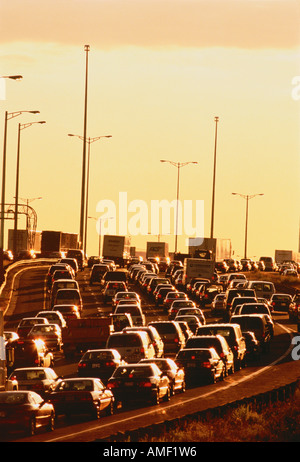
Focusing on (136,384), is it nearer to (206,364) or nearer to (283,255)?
(206,364)

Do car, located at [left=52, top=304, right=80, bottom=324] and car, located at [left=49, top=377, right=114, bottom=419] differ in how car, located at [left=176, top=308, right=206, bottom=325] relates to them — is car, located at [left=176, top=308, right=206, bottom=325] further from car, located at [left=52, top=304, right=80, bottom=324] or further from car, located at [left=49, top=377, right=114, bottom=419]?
car, located at [left=49, top=377, right=114, bottom=419]

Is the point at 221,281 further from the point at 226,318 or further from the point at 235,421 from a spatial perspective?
the point at 235,421

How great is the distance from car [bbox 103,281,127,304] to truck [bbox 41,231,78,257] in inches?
1834

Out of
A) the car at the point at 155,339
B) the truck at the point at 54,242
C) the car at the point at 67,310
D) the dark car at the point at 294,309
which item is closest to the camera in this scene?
the car at the point at 155,339

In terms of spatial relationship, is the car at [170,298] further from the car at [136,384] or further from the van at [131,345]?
the car at [136,384]

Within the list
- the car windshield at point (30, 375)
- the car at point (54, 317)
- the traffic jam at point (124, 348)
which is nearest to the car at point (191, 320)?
the traffic jam at point (124, 348)

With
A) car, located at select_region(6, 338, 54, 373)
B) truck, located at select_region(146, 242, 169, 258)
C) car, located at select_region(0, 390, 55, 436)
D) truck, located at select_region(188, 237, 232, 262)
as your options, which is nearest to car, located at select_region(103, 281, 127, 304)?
truck, located at select_region(188, 237, 232, 262)

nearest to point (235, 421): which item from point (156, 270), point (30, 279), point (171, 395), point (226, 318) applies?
point (171, 395)

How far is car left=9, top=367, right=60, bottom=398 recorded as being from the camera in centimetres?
3697

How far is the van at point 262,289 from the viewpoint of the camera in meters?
79.5

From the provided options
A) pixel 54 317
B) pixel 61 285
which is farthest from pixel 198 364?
pixel 61 285

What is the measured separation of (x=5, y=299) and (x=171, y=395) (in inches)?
1738

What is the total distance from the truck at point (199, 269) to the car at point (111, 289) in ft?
35.5

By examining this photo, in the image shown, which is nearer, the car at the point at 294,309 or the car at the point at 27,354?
the car at the point at 27,354
